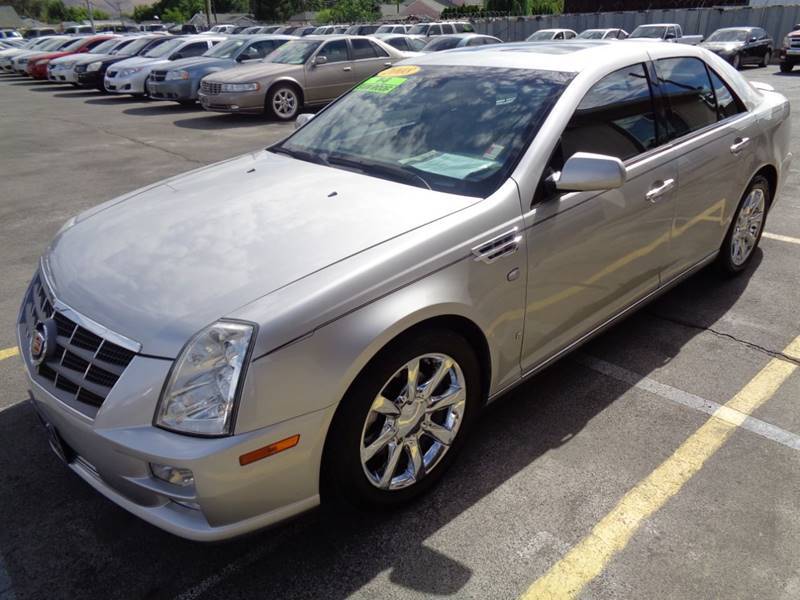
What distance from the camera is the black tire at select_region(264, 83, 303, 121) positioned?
1316 centimetres

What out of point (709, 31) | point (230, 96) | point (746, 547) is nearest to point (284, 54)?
point (230, 96)

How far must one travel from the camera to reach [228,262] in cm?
241

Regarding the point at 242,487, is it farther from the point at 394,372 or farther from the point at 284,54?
the point at 284,54

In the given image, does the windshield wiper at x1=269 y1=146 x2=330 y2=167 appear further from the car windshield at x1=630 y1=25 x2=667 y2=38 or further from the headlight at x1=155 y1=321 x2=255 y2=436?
the car windshield at x1=630 y1=25 x2=667 y2=38

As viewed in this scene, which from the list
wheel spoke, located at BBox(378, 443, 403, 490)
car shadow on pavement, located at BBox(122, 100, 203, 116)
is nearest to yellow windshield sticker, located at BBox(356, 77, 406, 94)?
wheel spoke, located at BBox(378, 443, 403, 490)

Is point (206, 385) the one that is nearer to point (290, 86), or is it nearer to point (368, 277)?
point (368, 277)

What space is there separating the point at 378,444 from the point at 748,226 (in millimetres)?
3612

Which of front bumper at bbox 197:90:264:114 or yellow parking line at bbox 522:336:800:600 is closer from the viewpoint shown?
yellow parking line at bbox 522:336:800:600

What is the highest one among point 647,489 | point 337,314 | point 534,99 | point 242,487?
point 534,99

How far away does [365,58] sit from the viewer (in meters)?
14.2

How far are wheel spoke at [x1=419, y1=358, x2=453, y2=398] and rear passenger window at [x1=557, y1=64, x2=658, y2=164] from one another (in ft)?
3.76

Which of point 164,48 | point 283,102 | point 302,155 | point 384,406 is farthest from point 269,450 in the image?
point 164,48

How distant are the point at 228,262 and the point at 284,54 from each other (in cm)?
1291

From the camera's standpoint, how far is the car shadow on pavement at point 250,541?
2.33 meters
